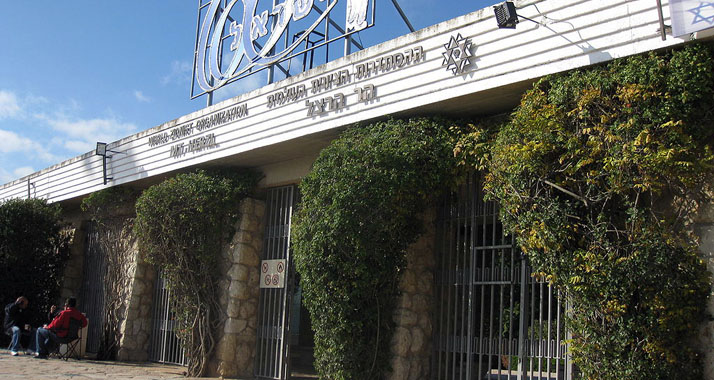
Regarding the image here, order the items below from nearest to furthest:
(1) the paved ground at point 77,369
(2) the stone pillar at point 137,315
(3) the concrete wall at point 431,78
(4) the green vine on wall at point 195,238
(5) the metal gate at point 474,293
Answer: (3) the concrete wall at point 431,78
(5) the metal gate at point 474,293
(1) the paved ground at point 77,369
(4) the green vine on wall at point 195,238
(2) the stone pillar at point 137,315

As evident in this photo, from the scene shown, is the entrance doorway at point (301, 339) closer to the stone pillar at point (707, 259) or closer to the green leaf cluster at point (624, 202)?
the green leaf cluster at point (624, 202)

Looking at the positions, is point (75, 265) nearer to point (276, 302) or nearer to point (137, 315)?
point (137, 315)

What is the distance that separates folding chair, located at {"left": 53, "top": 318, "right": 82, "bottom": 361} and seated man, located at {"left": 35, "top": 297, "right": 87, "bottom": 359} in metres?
0.06

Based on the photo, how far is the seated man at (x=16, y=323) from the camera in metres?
14.0

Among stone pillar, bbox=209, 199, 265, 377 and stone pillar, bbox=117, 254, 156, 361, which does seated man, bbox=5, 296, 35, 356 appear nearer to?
stone pillar, bbox=117, 254, 156, 361

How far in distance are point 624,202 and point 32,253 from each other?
45.9 ft

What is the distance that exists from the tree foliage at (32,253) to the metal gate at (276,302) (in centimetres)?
702

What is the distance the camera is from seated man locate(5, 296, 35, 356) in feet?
46.0

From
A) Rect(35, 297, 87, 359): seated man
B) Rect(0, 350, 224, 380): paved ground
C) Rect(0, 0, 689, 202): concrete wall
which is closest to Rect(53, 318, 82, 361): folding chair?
Rect(35, 297, 87, 359): seated man

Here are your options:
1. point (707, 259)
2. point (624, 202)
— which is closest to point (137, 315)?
point (624, 202)

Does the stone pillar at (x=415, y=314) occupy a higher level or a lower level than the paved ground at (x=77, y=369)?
higher

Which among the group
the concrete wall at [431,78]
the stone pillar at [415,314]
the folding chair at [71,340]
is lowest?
the folding chair at [71,340]

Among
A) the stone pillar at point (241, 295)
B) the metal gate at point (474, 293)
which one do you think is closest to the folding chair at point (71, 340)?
the stone pillar at point (241, 295)

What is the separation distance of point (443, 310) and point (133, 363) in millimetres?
7434
